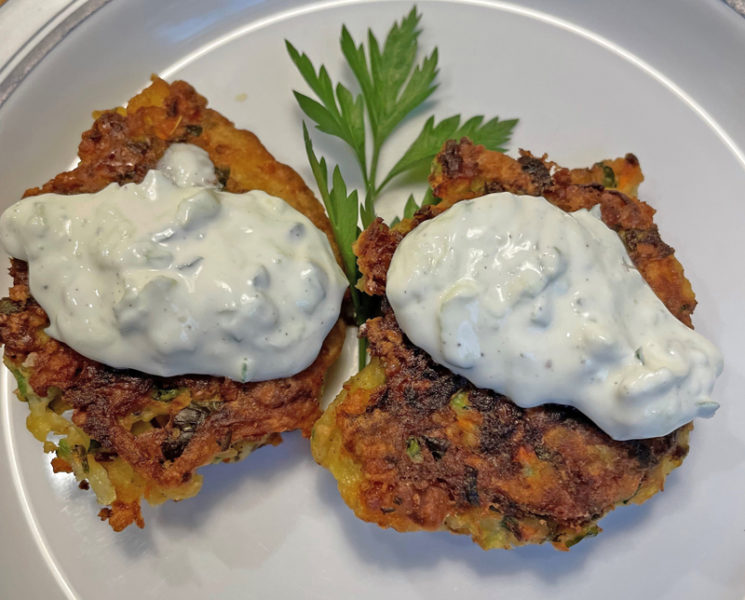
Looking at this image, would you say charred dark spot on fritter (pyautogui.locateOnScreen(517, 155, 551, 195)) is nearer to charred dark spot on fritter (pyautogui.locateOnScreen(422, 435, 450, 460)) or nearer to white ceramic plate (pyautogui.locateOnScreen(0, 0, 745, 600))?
white ceramic plate (pyautogui.locateOnScreen(0, 0, 745, 600))

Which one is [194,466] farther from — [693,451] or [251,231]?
[693,451]

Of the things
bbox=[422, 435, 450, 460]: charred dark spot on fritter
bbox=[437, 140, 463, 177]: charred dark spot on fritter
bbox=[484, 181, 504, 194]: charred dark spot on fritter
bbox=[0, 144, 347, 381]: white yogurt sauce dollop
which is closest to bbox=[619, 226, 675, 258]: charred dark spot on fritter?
bbox=[484, 181, 504, 194]: charred dark spot on fritter

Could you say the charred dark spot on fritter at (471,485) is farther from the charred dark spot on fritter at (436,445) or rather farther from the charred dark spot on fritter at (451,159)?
the charred dark spot on fritter at (451,159)

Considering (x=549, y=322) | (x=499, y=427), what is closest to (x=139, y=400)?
(x=499, y=427)

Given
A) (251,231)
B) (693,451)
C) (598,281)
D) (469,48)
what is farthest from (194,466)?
(469,48)

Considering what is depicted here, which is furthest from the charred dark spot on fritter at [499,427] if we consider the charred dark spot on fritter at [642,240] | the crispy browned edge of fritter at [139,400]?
the charred dark spot on fritter at [642,240]

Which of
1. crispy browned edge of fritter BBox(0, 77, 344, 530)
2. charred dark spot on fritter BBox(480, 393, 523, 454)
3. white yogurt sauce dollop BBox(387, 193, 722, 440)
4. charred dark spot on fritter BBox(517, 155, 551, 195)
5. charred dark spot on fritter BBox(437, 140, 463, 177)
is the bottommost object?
crispy browned edge of fritter BBox(0, 77, 344, 530)
